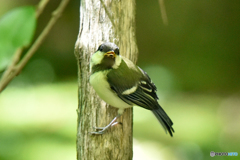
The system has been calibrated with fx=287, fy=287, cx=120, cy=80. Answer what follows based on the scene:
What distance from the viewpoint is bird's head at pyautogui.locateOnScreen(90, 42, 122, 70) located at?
1.29 metres

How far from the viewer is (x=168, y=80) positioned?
3475 mm

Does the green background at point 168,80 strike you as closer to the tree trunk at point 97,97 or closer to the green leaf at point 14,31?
the tree trunk at point 97,97

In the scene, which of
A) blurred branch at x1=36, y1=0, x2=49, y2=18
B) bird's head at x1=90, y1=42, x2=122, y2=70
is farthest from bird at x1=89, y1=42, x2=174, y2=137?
blurred branch at x1=36, y1=0, x2=49, y2=18

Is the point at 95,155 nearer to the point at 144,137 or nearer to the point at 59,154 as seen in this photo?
the point at 59,154

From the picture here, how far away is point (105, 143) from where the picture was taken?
4.75ft

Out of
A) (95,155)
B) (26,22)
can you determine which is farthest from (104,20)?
(26,22)

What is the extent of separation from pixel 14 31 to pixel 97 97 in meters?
1.26

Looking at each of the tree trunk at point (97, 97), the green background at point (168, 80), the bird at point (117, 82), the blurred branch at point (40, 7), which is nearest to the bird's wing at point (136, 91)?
the bird at point (117, 82)

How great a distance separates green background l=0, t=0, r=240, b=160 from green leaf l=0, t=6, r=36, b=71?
2420mm

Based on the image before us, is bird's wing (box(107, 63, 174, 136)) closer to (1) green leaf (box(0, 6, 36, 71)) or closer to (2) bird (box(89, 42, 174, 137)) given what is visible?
(2) bird (box(89, 42, 174, 137))

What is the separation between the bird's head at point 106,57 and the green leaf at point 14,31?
1.03 m

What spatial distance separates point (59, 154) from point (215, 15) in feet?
7.99

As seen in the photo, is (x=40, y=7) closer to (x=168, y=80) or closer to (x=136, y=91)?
(x=136, y=91)

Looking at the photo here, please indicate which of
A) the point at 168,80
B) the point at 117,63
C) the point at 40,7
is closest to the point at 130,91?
the point at 117,63
